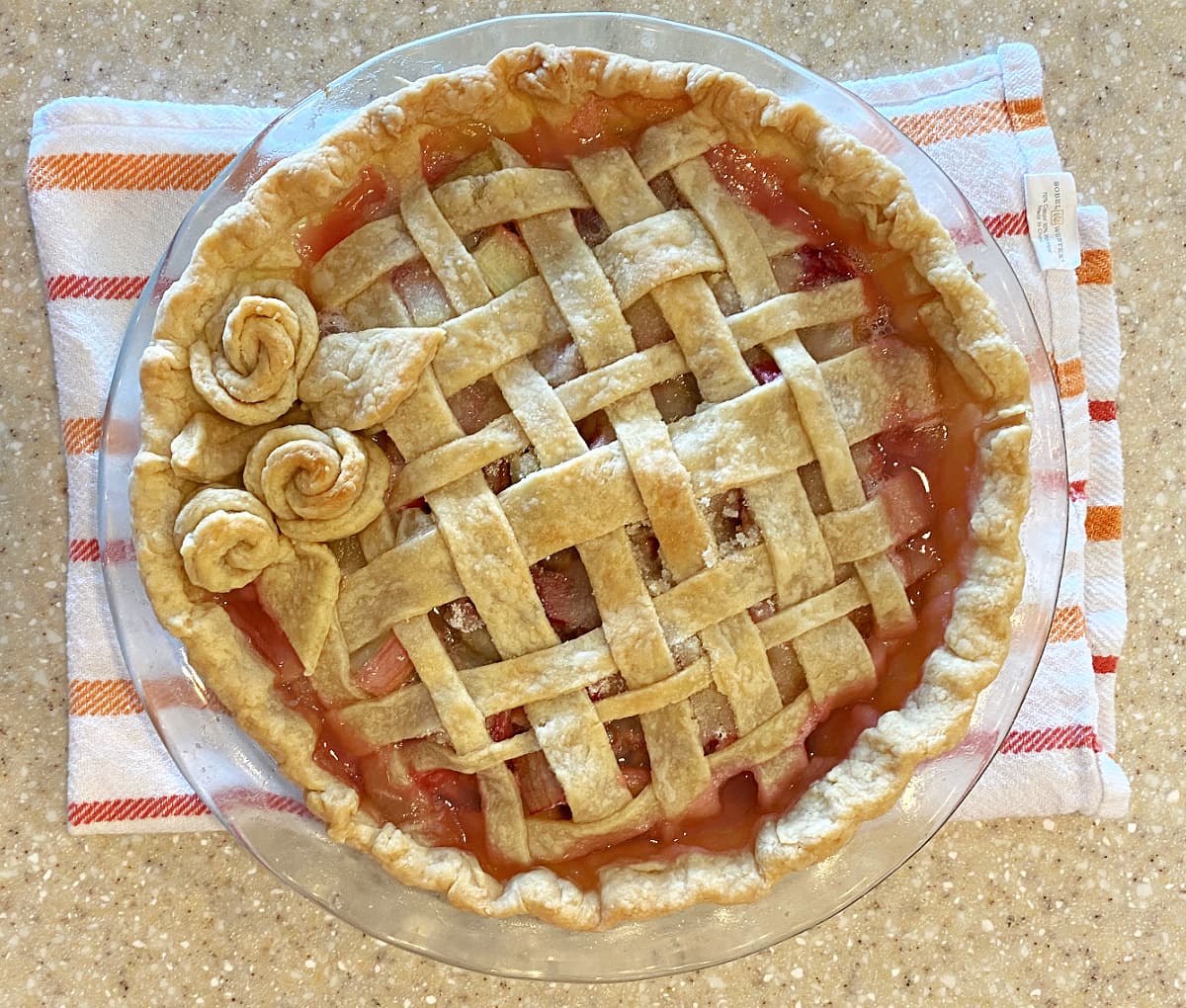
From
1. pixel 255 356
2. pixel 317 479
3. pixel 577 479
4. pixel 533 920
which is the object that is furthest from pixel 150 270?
pixel 533 920

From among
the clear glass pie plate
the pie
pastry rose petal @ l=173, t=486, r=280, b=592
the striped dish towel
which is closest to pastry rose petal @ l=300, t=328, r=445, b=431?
the pie

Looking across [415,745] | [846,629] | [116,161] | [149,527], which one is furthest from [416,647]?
[116,161]

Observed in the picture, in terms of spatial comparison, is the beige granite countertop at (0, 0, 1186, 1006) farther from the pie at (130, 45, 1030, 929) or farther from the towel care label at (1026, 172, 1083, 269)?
the pie at (130, 45, 1030, 929)

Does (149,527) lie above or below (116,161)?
below

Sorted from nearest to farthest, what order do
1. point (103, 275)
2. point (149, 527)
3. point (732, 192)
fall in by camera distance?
point (149, 527) → point (732, 192) → point (103, 275)

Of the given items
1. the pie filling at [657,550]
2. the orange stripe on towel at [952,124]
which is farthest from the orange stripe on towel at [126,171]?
the orange stripe on towel at [952,124]

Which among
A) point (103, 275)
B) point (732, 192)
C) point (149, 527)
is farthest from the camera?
point (103, 275)

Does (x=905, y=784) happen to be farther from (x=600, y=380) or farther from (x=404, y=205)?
(x=404, y=205)

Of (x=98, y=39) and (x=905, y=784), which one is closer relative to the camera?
(x=905, y=784)
